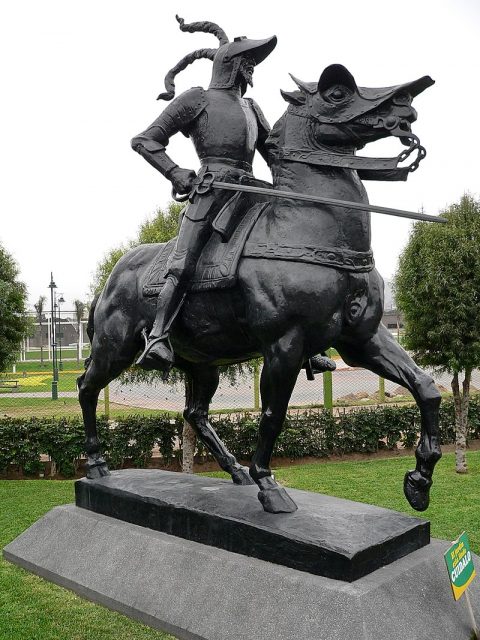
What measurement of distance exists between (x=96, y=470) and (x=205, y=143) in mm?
2921

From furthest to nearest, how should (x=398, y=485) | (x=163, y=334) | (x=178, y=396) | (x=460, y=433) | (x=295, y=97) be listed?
(x=178, y=396) → (x=460, y=433) → (x=398, y=485) → (x=163, y=334) → (x=295, y=97)

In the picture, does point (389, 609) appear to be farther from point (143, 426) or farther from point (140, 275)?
point (143, 426)

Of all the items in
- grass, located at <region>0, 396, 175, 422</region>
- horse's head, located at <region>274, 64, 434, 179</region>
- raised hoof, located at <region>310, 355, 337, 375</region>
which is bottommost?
grass, located at <region>0, 396, 175, 422</region>

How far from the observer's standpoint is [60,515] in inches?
206

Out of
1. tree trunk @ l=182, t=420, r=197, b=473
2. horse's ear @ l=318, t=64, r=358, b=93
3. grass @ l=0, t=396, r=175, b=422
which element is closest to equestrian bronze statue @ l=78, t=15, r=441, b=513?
horse's ear @ l=318, t=64, r=358, b=93

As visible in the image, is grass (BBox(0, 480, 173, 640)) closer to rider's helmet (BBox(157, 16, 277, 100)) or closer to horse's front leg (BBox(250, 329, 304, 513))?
horse's front leg (BBox(250, 329, 304, 513))

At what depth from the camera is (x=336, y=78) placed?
3871 millimetres

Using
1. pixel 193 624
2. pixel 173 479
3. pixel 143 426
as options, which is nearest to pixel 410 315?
pixel 143 426

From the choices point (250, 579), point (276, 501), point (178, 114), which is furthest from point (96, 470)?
point (178, 114)

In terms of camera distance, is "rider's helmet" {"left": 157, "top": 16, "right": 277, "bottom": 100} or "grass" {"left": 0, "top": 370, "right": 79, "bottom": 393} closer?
"rider's helmet" {"left": 157, "top": 16, "right": 277, "bottom": 100}

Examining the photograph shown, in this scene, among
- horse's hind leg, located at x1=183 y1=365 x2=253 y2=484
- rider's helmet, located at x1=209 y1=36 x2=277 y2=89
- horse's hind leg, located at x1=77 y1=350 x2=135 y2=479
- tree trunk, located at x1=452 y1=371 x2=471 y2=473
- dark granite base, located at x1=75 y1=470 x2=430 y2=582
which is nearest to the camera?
dark granite base, located at x1=75 y1=470 x2=430 y2=582

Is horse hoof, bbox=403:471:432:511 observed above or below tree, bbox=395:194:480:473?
below

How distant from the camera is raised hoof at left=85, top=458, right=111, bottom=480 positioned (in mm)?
5477

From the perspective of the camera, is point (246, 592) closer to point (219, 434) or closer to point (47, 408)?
point (219, 434)
